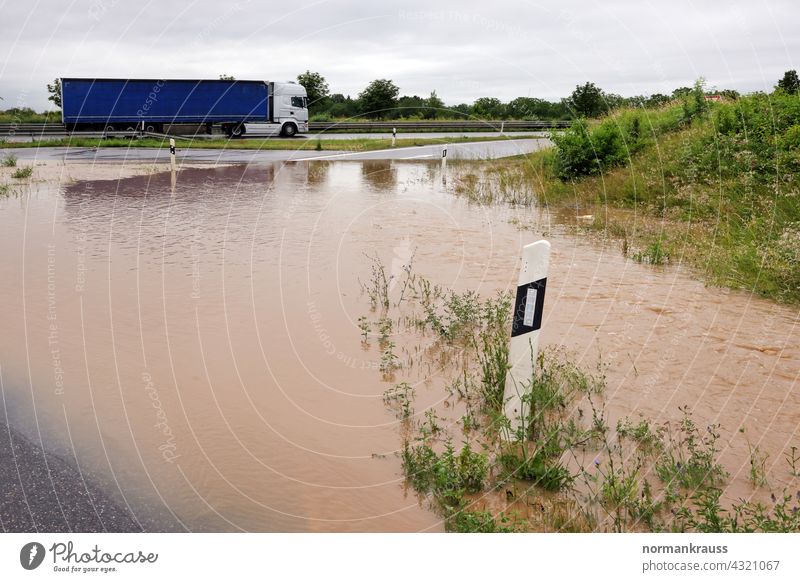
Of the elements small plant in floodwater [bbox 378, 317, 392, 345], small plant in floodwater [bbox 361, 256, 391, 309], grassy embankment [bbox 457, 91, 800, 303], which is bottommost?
small plant in floodwater [bbox 378, 317, 392, 345]

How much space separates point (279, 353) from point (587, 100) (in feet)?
113

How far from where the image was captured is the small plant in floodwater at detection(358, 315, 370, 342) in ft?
26.0

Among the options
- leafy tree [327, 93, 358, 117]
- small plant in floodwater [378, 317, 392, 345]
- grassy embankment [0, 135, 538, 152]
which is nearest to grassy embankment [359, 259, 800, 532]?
small plant in floodwater [378, 317, 392, 345]

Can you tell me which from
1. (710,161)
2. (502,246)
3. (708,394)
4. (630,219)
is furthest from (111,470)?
(710,161)

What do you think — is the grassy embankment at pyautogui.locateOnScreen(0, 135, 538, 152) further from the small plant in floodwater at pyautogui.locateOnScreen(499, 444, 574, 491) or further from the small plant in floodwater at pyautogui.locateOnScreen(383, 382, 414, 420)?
the small plant in floodwater at pyautogui.locateOnScreen(499, 444, 574, 491)

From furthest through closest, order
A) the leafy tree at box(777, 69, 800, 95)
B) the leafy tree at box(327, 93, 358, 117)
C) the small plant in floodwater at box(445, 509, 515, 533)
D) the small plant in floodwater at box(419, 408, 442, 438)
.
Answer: the leafy tree at box(327, 93, 358, 117), the leafy tree at box(777, 69, 800, 95), the small plant in floodwater at box(419, 408, 442, 438), the small plant in floodwater at box(445, 509, 515, 533)

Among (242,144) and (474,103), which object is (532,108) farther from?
(242,144)

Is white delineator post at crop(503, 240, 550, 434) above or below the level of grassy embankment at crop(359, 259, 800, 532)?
above

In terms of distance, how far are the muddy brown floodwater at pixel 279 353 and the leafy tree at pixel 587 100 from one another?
2422 centimetres

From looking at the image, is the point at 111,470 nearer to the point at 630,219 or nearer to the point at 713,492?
the point at 713,492

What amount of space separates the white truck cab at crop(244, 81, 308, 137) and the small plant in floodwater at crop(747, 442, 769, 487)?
1600 inches

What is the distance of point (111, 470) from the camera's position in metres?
4.88

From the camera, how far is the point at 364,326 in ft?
26.7

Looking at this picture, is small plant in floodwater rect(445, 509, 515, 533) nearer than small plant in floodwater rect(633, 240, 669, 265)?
Yes
